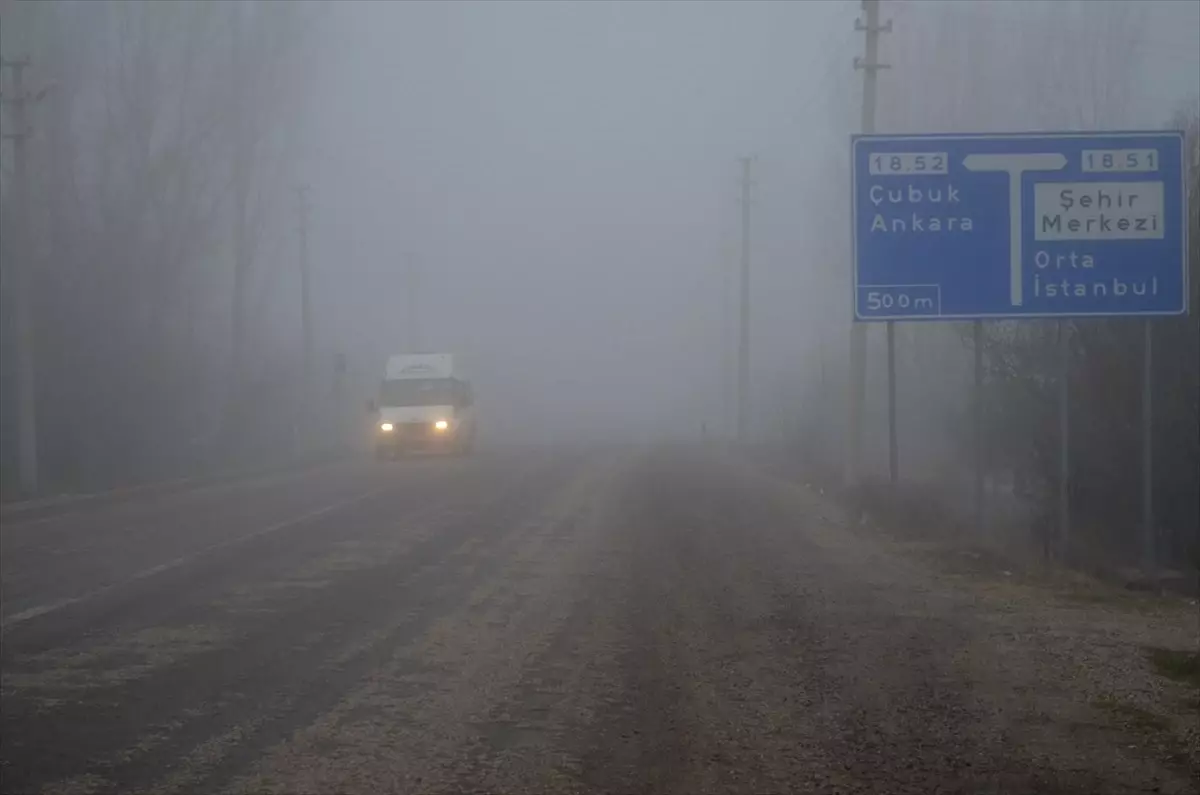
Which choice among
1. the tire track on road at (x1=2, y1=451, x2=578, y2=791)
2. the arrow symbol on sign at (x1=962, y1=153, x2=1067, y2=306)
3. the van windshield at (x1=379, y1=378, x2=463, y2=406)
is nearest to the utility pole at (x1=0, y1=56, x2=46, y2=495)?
the tire track on road at (x1=2, y1=451, x2=578, y2=791)

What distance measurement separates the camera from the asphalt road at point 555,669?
7875mm

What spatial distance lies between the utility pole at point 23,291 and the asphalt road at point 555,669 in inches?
361

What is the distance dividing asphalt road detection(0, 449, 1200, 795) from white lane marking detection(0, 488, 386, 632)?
2.9 inches

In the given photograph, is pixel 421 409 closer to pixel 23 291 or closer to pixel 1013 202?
pixel 23 291

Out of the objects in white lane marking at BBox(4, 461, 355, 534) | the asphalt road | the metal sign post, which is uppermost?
the metal sign post

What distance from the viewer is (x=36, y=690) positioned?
32.5 ft

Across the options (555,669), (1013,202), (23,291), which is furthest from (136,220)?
(555,669)

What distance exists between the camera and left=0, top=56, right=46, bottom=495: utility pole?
28266 millimetres

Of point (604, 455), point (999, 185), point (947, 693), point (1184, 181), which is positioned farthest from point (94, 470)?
point (947, 693)

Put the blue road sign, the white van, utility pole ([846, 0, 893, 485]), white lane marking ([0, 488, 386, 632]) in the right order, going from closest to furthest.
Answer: white lane marking ([0, 488, 386, 632]) < the blue road sign < utility pole ([846, 0, 893, 485]) < the white van

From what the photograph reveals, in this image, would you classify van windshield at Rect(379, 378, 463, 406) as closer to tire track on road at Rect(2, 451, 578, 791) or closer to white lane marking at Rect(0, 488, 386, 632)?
white lane marking at Rect(0, 488, 386, 632)

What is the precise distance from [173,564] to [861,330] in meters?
16.8

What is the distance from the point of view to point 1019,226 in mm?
19266

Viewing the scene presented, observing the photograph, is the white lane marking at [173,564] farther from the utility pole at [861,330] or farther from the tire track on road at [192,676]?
the utility pole at [861,330]
